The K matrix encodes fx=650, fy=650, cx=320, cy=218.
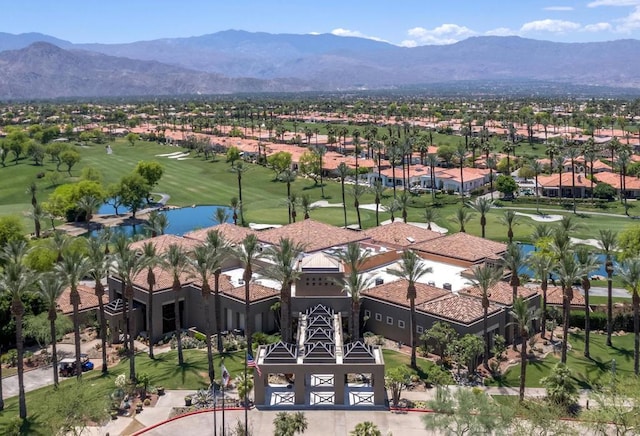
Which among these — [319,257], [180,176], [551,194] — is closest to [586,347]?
[319,257]

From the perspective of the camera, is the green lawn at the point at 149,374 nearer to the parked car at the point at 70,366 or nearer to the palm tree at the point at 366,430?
the parked car at the point at 70,366

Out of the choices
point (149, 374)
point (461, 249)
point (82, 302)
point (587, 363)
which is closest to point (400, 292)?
point (461, 249)

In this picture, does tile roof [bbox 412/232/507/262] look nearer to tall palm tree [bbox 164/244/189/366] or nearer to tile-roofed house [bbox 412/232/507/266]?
tile-roofed house [bbox 412/232/507/266]

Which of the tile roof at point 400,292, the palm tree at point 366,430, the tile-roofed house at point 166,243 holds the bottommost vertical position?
the palm tree at point 366,430

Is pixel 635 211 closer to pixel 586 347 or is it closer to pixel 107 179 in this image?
pixel 586 347

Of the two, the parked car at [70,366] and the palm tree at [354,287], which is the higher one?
the palm tree at [354,287]

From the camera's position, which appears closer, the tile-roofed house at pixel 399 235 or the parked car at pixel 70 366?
the parked car at pixel 70 366

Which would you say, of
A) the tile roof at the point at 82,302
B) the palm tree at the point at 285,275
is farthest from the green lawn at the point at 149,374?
the tile roof at the point at 82,302

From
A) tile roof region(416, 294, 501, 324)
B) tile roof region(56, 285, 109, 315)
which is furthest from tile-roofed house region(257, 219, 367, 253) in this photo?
tile roof region(56, 285, 109, 315)

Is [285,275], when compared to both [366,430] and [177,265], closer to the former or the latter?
[177,265]
